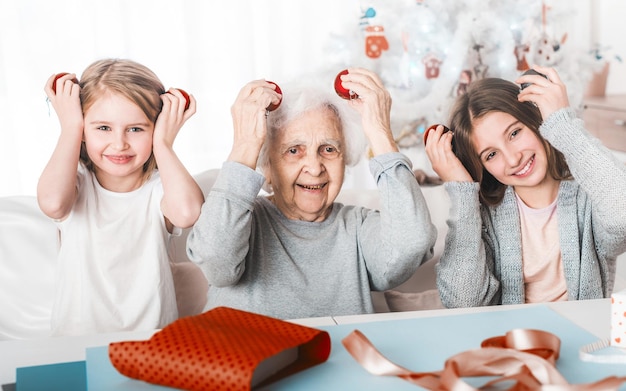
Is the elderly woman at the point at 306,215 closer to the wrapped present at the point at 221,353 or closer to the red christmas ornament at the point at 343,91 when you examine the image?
the red christmas ornament at the point at 343,91

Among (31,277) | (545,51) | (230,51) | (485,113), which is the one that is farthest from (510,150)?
(230,51)

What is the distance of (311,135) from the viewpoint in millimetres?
1653

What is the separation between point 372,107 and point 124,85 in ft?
1.78

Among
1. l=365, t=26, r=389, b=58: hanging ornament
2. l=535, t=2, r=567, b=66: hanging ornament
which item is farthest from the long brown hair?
l=535, t=2, r=567, b=66: hanging ornament

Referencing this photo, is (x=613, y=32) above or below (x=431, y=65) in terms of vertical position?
above

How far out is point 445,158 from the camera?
1746 mm

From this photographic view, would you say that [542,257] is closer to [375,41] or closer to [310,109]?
[310,109]

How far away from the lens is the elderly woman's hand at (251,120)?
1.57 metres

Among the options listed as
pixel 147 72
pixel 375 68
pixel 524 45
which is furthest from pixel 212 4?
pixel 147 72

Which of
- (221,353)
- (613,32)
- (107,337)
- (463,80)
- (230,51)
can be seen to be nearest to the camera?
(221,353)

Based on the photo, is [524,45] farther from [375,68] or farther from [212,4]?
[212,4]

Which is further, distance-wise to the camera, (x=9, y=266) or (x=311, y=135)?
(x=9, y=266)

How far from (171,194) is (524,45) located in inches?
102

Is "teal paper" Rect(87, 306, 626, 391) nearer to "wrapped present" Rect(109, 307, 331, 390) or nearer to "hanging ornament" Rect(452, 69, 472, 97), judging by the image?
"wrapped present" Rect(109, 307, 331, 390)
